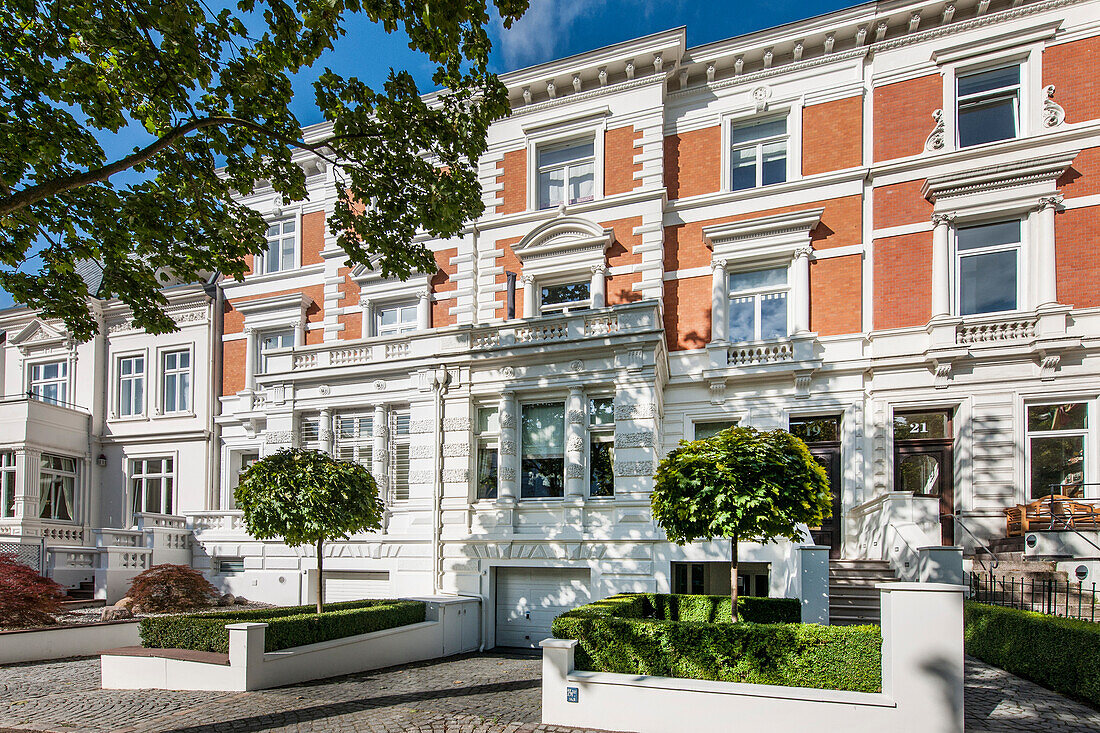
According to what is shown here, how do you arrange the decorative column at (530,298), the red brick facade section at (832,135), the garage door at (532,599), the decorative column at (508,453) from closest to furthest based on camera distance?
the garage door at (532,599)
the decorative column at (508,453)
the red brick facade section at (832,135)
the decorative column at (530,298)

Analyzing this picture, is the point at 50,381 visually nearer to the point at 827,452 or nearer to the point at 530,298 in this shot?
the point at 530,298

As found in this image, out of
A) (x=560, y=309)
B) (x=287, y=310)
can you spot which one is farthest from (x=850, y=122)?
(x=287, y=310)

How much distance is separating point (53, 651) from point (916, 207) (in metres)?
20.3

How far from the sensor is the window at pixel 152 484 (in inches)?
888

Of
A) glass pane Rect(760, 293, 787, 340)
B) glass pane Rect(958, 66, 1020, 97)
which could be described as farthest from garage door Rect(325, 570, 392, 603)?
glass pane Rect(958, 66, 1020, 97)

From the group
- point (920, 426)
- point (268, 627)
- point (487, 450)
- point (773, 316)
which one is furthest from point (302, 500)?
point (920, 426)

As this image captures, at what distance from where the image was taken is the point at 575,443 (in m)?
14.9

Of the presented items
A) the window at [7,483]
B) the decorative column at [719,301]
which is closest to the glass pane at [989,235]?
the decorative column at [719,301]

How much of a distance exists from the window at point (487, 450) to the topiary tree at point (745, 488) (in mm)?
7338

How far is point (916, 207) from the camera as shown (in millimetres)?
16031

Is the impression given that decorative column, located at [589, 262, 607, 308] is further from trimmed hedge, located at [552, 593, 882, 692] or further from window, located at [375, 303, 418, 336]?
trimmed hedge, located at [552, 593, 882, 692]

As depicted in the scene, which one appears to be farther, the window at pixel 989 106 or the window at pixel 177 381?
the window at pixel 177 381

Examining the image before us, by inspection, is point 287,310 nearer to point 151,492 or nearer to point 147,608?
point 151,492

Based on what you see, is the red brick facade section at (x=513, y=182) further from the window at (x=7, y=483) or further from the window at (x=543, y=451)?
the window at (x=7, y=483)
